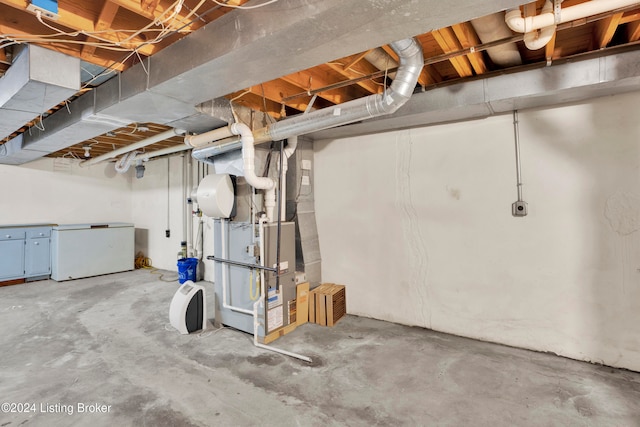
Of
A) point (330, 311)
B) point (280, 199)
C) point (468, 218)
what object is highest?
point (280, 199)

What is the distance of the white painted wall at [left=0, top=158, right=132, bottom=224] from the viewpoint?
227 inches

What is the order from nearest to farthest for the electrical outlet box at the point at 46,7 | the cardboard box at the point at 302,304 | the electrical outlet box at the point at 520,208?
the electrical outlet box at the point at 46,7, the electrical outlet box at the point at 520,208, the cardboard box at the point at 302,304

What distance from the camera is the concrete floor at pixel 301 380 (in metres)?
1.94

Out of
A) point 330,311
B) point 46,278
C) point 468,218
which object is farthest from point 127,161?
point 468,218

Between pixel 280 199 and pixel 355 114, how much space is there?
118cm

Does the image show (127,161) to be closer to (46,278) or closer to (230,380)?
(46,278)

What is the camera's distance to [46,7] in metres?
1.50

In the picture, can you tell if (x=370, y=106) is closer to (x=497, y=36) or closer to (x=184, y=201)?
(x=497, y=36)

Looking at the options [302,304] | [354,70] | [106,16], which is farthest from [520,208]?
[106,16]

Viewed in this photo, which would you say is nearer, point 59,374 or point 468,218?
point 59,374

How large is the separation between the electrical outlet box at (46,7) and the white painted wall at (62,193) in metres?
6.04

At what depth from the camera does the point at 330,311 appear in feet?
11.1

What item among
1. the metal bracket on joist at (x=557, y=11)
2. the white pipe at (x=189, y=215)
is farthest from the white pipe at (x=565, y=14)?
the white pipe at (x=189, y=215)

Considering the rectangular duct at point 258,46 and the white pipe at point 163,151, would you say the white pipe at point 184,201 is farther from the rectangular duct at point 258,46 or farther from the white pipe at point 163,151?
the rectangular duct at point 258,46
